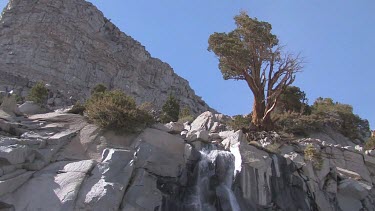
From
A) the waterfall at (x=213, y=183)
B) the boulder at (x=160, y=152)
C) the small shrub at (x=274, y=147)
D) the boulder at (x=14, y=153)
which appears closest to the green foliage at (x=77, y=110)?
the boulder at (x=160, y=152)

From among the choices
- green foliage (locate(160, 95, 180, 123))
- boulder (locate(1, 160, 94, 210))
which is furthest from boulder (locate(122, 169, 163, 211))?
green foliage (locate(160, 95, 180, 123))

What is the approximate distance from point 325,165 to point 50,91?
74.9ft

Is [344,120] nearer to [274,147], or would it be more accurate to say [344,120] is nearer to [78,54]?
[274,147]

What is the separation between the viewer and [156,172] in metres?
15.4

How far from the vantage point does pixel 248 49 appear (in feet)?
82.5

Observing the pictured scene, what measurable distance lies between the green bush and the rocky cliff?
34.1 meters

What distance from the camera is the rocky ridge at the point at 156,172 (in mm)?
13297

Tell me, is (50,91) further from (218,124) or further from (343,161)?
(343,161)

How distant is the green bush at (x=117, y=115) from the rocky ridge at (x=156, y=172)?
0.32 m

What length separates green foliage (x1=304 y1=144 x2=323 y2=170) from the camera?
64.3 ft

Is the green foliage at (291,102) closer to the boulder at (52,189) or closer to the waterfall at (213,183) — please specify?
the waterfall at (213,183)

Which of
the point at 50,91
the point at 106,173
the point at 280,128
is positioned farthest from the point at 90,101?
the point at 50,91

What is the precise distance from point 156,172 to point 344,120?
789 inches

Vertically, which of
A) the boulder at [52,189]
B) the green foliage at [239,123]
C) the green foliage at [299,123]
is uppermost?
the green foliage at [299,123]
